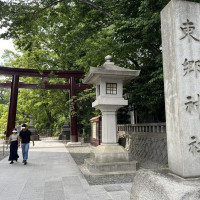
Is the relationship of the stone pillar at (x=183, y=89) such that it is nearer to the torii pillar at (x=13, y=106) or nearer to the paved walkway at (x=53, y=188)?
the paved walkway at (x=53, y=188)

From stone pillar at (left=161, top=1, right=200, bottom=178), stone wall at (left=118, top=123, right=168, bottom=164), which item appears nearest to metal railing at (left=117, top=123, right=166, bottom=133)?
stone wall at (left=118, top=123, right=168, bottom=164)

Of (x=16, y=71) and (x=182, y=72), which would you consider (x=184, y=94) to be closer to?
(x=182, y=72)

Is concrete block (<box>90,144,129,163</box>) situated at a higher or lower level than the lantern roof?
lower

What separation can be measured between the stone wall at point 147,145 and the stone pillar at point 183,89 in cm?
505

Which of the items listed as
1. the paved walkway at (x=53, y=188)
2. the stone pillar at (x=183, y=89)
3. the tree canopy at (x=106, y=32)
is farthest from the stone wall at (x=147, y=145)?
the stone pillar at (x=183, y=89)

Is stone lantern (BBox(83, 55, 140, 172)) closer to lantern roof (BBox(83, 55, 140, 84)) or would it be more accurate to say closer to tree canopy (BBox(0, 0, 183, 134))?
lantern roof (BBox(83, 55, 140, 84))

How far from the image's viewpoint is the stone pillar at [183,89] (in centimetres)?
271

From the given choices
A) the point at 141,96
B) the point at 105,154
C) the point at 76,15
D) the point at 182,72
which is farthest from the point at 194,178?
the point at 76,15

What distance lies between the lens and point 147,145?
355 inches

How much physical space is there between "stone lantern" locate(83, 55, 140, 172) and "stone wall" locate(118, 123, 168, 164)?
1830 mm

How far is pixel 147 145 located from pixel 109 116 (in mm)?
3095

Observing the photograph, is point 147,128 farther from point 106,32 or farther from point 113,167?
point 106,32

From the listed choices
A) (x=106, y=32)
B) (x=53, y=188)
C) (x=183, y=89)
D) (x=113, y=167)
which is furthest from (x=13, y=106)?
(x=183, y=89)

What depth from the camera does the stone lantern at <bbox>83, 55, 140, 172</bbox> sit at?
21.3 ft
